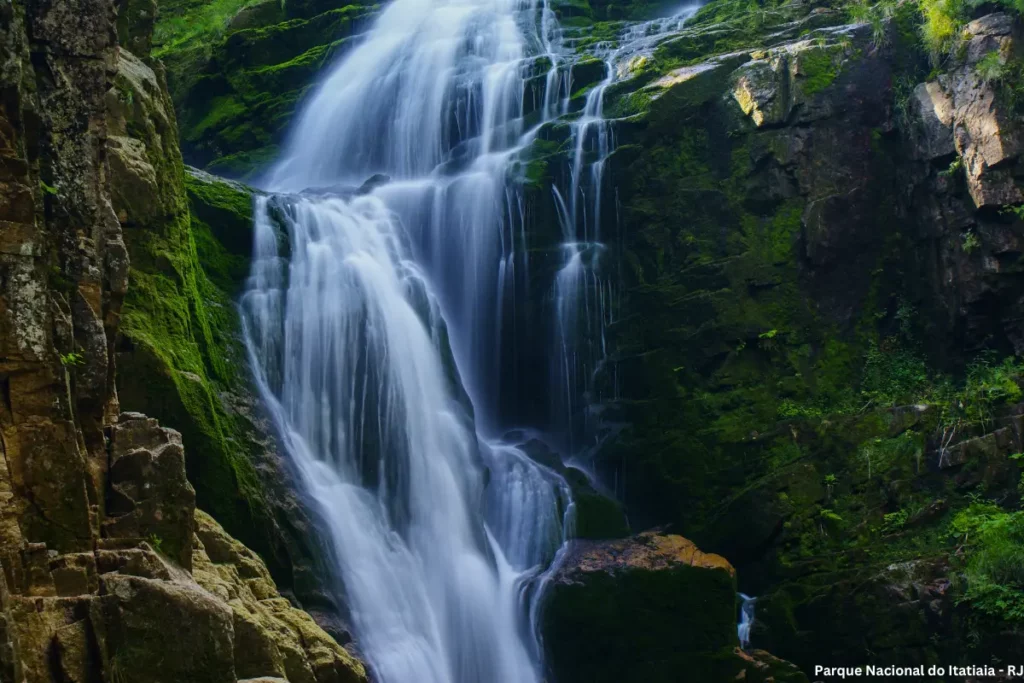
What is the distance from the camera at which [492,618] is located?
11.6m

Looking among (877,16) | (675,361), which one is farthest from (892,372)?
(877,16)

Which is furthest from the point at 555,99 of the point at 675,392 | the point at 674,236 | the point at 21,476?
the point at 21,476

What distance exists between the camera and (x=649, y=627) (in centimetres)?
1181

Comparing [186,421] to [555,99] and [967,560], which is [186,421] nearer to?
[967,560]

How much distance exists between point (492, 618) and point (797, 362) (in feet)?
20.4

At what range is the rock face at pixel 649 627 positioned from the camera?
1153 centimetres

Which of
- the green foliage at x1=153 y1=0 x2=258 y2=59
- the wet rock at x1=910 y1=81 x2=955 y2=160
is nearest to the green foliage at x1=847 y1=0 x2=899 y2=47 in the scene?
the wet rock at x1=910 y1=81 x2=955 y2=160

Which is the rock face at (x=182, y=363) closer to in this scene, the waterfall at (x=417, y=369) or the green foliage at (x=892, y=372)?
the waterfall at (x=417, y=369)

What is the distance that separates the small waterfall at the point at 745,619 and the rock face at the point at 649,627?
1.35 feet

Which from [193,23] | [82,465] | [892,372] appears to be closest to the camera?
[82,465]

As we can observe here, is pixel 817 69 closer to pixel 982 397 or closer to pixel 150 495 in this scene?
pixel 982 397

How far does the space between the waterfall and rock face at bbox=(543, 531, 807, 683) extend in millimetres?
404

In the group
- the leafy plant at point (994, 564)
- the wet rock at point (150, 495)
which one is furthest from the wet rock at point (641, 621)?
the wet rock at point (150, 495)

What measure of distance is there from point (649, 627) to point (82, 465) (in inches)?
306
